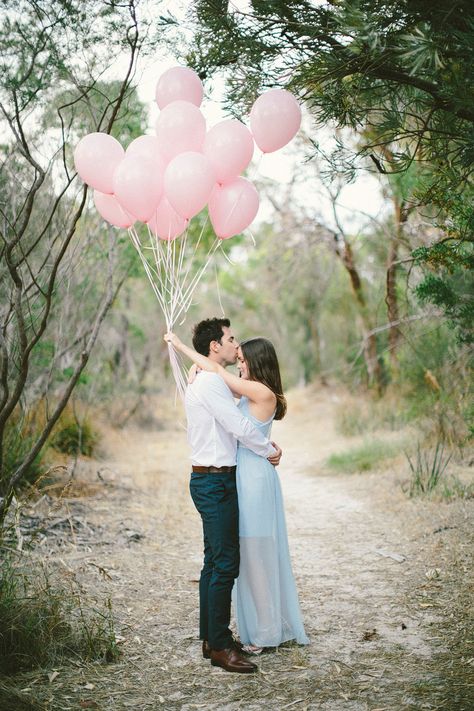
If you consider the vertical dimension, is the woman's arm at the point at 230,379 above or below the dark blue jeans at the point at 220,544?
above

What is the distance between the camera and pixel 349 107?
147 inches

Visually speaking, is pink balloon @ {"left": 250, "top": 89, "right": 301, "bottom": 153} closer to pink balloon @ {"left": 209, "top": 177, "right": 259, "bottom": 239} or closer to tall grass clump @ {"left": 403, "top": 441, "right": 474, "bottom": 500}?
pink balloon @ {"left": 209, "top": 177, "right": 259, "bottom": 239}

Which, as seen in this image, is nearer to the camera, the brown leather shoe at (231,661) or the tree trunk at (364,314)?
the brown leather shoe at (231,661)

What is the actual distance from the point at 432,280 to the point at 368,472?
188 inches

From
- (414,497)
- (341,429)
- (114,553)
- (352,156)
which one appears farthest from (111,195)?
(341,429)

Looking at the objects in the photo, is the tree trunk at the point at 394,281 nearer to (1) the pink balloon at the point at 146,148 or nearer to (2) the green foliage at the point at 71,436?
(1) the pink balloon at the point at 146,148

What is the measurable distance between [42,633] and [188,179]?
269 centimetres

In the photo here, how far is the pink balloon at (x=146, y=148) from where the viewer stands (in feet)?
12.9

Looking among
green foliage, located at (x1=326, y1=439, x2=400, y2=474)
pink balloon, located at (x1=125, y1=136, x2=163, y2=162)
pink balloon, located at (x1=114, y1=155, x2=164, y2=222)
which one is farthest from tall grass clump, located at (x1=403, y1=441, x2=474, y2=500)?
pink balloon, located at (x1=125, y1=136, x2=163, y2=162)

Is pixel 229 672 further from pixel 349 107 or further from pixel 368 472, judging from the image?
pixel 368 472

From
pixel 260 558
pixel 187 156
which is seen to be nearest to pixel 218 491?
pixel 260 558

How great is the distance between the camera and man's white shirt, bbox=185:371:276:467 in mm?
3666

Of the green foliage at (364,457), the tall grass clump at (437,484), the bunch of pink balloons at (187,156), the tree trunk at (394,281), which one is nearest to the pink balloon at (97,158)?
the bunch of pink balloons at (187,156)

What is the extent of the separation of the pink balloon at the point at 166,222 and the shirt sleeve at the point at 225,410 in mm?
1197
